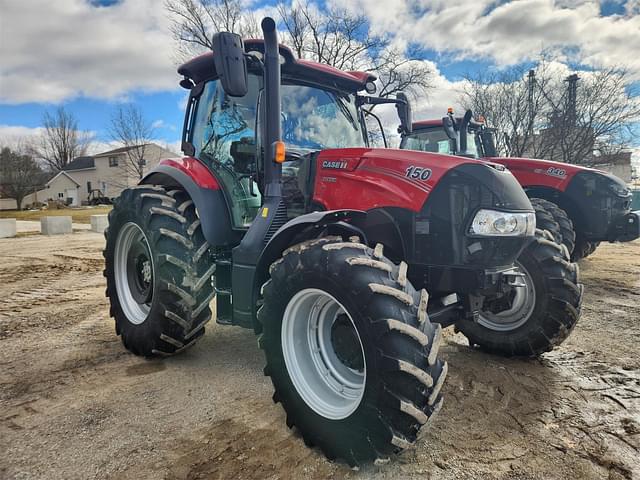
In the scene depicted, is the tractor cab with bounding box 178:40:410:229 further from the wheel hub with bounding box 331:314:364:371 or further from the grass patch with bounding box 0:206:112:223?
the grass patch with bounding box 0:206:112:223

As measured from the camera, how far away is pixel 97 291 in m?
6.28

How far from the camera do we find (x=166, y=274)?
3.23 meters

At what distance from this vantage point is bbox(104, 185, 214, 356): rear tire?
323 centimetres

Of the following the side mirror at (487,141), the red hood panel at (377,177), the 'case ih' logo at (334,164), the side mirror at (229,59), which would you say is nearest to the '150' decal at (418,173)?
the red hood panel at (377,177)

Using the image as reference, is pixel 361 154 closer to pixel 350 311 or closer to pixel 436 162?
pixel 436 162

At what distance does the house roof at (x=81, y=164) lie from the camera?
163 ft

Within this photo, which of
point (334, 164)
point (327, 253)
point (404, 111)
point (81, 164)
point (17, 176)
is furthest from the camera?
point (81, 164)

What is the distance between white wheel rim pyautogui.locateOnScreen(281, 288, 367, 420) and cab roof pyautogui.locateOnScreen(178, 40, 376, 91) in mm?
1977

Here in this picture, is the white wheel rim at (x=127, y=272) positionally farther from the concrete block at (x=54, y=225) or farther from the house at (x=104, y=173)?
the house at (x=104, y=173)

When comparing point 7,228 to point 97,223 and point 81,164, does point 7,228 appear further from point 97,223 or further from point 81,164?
point 81,164

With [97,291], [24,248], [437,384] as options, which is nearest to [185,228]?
[437,384]

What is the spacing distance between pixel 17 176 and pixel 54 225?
35375 millimetres

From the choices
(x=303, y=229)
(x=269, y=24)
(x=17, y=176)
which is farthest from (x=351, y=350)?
(x=17, y=176)

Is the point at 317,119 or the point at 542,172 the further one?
the point at 542,172
